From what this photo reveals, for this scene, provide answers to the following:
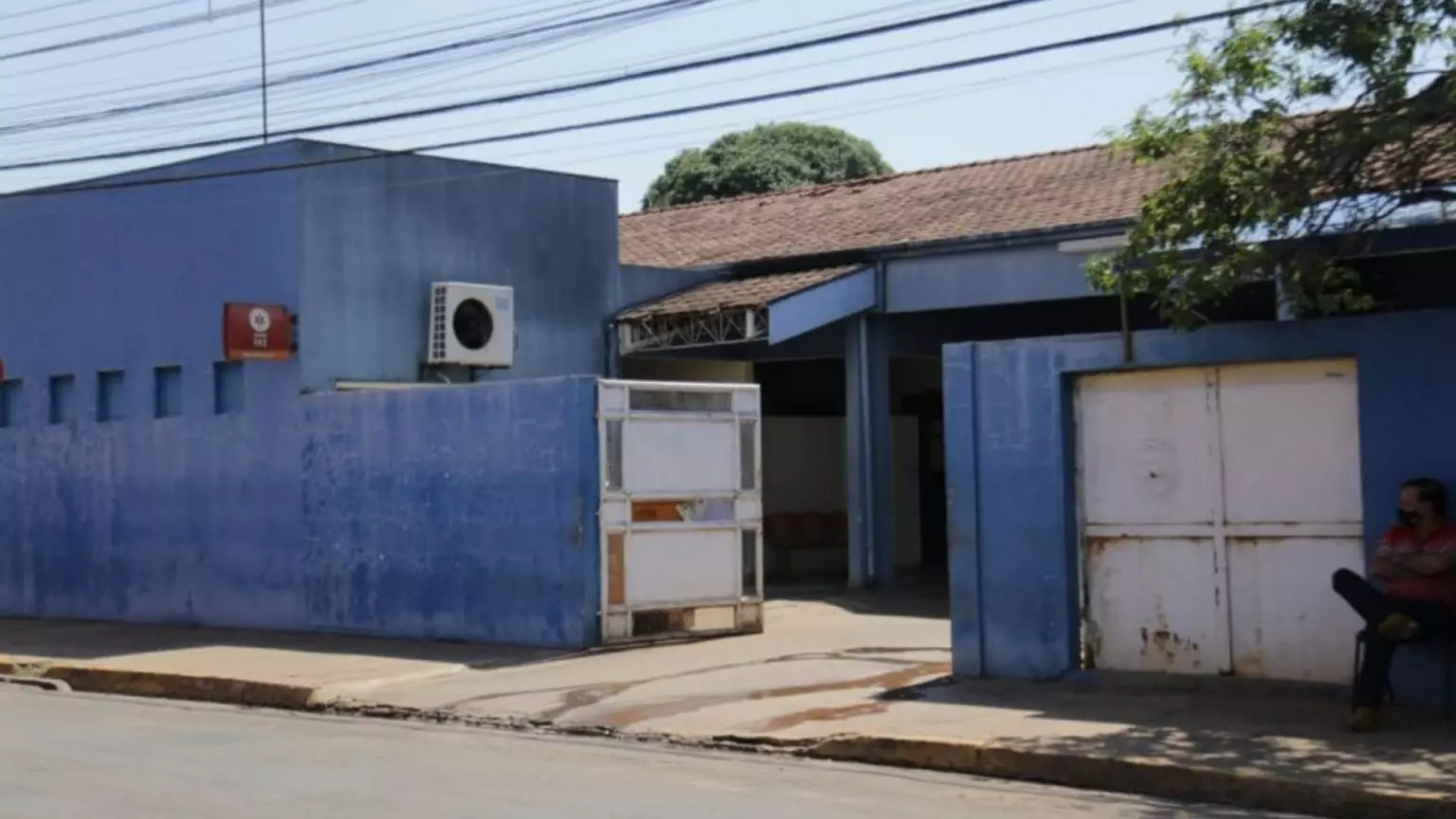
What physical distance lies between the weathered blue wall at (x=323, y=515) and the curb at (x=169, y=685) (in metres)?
2.65

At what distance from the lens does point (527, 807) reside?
8.94 meters

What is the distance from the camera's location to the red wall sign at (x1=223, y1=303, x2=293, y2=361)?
701 inches

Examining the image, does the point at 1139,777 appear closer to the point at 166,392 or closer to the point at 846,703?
the point at 846,703

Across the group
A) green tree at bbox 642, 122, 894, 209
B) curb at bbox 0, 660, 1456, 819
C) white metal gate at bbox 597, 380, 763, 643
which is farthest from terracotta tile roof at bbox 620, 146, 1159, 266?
green tree at bbox 642, 122, 894, 209

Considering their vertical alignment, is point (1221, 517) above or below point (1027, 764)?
above

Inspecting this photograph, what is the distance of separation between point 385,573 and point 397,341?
2.85 meters

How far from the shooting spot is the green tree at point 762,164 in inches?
1887

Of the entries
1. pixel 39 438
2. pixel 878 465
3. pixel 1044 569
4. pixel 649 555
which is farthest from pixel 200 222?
pixel 1044 569

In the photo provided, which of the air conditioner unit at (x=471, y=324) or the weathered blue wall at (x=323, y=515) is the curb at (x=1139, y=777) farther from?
the air conditioner unit at (x=471, y=324)

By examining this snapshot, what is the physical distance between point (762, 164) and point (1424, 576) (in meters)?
38.5

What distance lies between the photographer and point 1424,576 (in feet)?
34.3

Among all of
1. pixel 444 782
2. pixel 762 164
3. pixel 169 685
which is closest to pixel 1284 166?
pixel 444 782

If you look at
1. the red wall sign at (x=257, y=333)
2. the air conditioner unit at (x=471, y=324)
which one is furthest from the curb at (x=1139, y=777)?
the air conditioner unit at (x=471, y=324)

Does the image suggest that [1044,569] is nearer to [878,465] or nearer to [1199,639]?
[1199,639]
